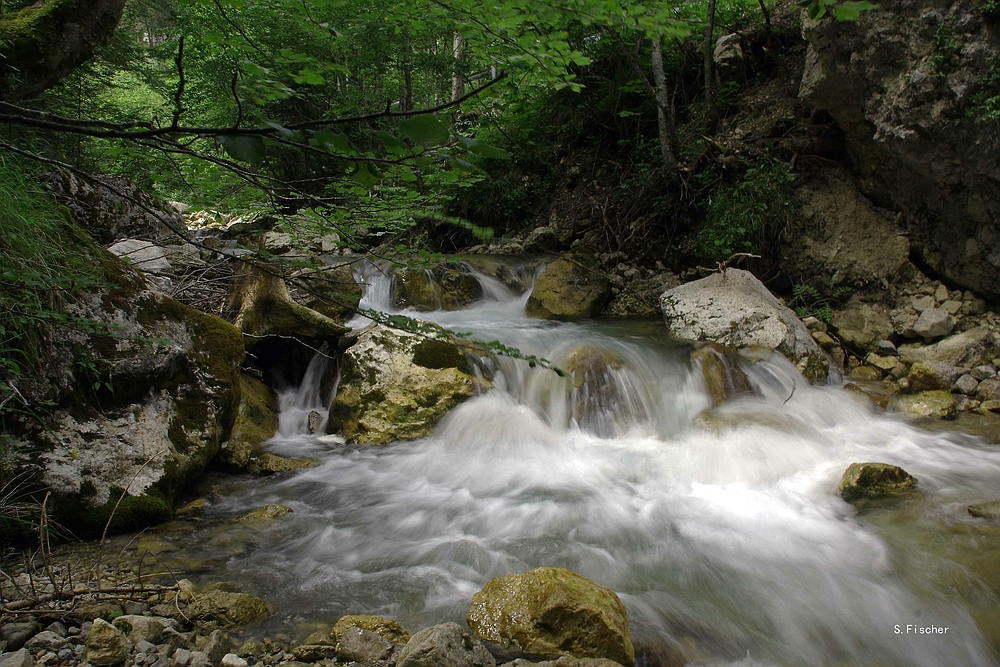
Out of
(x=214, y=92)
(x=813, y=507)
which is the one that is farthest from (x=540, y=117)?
(x=813, y=507)

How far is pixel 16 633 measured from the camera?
196 centimetres

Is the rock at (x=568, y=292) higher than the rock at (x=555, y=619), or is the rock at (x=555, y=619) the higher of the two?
the rock at (x=568, y=292)

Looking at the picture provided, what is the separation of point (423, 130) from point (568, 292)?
758cm

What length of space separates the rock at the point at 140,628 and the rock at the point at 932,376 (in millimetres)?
6994

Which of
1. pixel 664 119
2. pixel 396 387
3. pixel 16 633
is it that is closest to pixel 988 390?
pixel 664 119

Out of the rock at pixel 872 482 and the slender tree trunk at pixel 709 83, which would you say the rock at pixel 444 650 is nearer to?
the rock at pixel 872 482

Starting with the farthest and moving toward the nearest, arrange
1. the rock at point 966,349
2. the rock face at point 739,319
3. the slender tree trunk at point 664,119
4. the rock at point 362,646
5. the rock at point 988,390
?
the slender tree trunk at point 664,119
the rock face at point 739,319
the rock at point 966,349
the rock at point 988,390
the rock at point 362,646

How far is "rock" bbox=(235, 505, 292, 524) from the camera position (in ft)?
12.1

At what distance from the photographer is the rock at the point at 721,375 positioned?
18.9 feet

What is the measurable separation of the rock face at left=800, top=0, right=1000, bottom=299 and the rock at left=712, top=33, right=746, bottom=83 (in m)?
2.02

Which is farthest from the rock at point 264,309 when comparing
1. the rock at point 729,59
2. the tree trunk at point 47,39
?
the rock at point 729,59

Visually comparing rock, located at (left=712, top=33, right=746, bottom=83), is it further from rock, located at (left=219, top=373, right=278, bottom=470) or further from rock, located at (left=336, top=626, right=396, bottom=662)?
rock, located at (left=336, top=626, right=396, bottom=662)

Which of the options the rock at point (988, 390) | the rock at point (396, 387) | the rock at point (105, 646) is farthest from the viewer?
the rock at point (988, 390)

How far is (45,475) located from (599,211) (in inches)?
348
